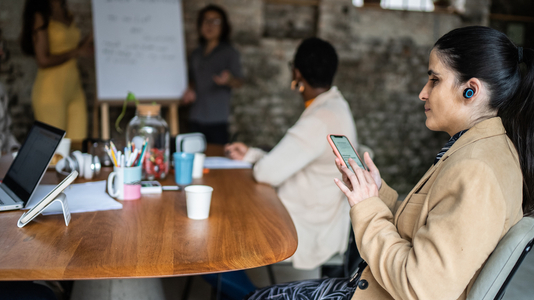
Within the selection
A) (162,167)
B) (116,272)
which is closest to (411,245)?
(116,272)

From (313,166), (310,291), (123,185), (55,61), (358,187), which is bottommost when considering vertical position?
(310,291)

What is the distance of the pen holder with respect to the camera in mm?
1299

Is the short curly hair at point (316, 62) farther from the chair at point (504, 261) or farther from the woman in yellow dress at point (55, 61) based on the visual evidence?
the woman in yellow dress at point (55, 61)

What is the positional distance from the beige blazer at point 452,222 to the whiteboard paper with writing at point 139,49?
2957 millimetres

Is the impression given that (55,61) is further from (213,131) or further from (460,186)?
(460,186)

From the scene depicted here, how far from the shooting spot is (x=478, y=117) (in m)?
0.94

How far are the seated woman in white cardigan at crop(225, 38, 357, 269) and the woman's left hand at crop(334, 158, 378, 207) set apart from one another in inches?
28.1

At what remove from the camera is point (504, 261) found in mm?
782

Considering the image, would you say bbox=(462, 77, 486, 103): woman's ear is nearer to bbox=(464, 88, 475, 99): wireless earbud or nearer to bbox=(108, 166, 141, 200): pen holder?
bbox=(464, 88, 475, 99): wireless earbud

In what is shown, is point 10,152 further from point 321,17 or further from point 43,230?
point 321,17

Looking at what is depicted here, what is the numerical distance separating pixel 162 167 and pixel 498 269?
3.97 ft

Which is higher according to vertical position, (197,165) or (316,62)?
(316,62)

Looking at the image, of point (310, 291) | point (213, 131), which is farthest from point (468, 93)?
point (213, 131)

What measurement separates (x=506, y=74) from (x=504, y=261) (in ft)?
1.32
